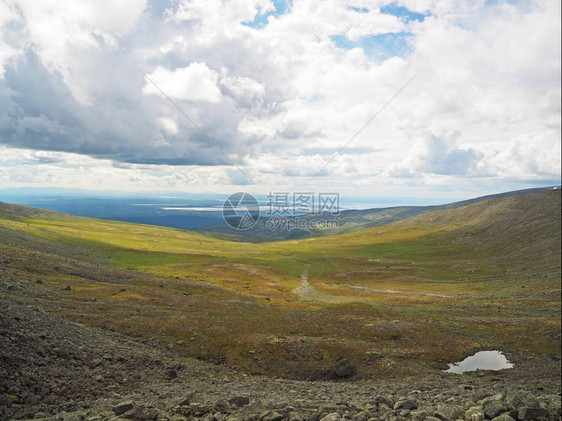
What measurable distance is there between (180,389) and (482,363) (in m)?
37.4

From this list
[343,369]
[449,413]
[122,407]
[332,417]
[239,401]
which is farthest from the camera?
[343,369]

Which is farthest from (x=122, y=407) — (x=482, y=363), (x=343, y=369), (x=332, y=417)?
(x=482, y=363)

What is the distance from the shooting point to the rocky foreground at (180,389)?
17172mm

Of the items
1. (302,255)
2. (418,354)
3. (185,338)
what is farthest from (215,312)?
(302,255)

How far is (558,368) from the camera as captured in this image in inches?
1500

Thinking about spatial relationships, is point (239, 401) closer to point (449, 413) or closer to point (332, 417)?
point (332, 417)

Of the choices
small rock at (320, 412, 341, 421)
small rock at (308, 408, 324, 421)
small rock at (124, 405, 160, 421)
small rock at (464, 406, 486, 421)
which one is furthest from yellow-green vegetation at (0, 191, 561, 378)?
small rock at (124, 405, 160, 421)

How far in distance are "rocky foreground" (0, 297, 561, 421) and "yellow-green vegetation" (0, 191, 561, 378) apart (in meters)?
5.31

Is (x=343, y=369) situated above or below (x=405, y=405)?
below

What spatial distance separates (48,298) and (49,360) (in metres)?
26.3

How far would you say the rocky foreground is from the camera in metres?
17.2

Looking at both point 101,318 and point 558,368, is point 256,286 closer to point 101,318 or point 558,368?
point 101,318

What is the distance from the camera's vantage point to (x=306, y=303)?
74.4 meters

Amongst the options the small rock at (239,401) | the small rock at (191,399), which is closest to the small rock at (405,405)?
the small rock at (239,401)
